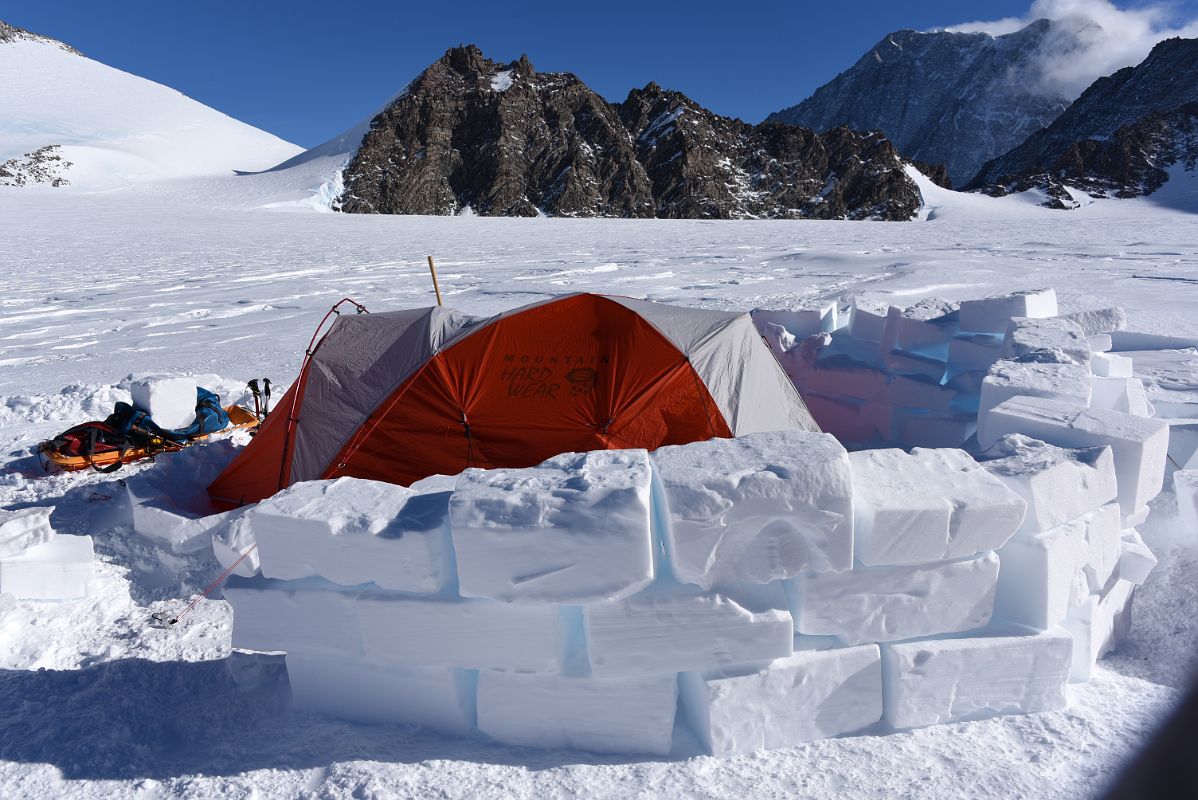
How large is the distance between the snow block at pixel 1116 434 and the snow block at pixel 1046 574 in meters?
0.47

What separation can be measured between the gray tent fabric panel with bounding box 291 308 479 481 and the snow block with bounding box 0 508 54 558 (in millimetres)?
988

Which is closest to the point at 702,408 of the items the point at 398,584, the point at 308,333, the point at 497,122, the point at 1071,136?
the point at 398,584

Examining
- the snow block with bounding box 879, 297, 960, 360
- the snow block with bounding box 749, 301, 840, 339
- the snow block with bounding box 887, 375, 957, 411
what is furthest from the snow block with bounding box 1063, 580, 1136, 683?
the snow block with bounding box 749, 301, 840, 339

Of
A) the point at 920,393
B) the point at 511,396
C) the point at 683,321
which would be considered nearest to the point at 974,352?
the point at 920,393

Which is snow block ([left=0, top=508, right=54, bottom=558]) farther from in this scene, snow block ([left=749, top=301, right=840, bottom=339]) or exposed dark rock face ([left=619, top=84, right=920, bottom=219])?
exposed dark rock face ([left=619, top=84, right=920, bottom=219])

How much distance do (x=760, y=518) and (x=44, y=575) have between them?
2.74 m

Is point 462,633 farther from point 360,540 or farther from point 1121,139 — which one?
point 1121,139

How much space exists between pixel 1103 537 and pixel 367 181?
53.2m

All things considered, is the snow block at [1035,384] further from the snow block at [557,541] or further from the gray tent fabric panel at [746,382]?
the snow block at [557,541]

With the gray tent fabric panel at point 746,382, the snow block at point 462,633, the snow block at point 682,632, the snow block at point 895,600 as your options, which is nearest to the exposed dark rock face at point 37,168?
the gray tent fabric panel at point 746,382

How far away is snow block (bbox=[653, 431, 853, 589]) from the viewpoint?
1758 millimetres

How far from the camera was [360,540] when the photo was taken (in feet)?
6.20

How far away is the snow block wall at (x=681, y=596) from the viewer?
178 centimetres

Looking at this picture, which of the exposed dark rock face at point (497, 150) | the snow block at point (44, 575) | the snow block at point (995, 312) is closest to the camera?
the snow block at point (44, 575)
